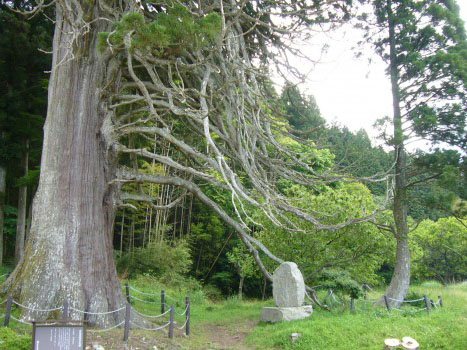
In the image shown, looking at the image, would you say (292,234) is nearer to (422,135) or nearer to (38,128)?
(422,135)

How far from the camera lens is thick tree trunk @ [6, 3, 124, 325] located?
7.27m

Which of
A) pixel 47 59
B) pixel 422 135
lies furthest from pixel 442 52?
pixel 47 59

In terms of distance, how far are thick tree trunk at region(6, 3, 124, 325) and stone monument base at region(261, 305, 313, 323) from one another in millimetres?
3540

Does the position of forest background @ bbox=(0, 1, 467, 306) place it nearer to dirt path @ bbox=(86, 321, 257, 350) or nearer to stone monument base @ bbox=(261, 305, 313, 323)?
stone monument base @ bbox=(261, 305, 313, 323)

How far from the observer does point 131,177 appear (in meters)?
8.38

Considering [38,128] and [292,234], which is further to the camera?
[38,128]

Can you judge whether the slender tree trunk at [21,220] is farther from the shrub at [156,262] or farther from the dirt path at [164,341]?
the dirt path at [164,341]

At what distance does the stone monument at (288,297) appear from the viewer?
9656 millimetres

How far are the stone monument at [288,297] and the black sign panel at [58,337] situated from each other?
528 cm

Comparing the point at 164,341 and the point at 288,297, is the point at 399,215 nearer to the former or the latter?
the point at 288,297

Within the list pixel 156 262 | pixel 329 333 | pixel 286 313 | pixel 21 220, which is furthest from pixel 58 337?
pixel 156 262

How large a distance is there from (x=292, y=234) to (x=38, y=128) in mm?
9505

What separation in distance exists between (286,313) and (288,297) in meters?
0.37

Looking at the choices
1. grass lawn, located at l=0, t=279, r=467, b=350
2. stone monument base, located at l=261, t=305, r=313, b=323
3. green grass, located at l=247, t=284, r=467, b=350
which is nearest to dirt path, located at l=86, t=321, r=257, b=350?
grass lawn, located at l=0, t=279, r=467, b=350
